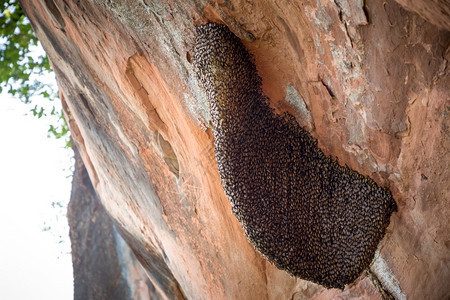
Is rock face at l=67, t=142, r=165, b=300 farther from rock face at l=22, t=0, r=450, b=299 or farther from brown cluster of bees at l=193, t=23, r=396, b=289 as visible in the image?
brown cluster of bees at l=193, t=23, r=396, b=289

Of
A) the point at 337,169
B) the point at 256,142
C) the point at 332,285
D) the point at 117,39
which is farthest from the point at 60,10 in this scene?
the point at 332,285

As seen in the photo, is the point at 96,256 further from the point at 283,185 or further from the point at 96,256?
the point at 283,185

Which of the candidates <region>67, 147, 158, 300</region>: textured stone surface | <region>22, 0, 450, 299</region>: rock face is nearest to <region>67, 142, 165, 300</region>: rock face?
<region>67, 147, 158, 300</region>: textured stone surface

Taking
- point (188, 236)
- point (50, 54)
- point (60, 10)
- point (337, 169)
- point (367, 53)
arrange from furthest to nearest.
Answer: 1. point (50, 54)
2. point (188, 236)
3. point (60, 10)
4. point (337, 169)
5. point (367, 53)

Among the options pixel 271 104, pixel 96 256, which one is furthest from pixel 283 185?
pixel 96 256

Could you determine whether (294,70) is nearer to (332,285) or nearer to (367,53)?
(367,53)

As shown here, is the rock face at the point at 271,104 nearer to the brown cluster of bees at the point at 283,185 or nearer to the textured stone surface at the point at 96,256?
the brown cluster of bees at the point at 283,185

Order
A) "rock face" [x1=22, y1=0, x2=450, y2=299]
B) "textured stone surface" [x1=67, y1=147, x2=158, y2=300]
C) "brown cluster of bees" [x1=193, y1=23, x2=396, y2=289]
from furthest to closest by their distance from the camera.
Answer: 1. "textured stone surface" [x1=67, y1=147, x2=158, y2=300]
2. "brown cluster of bees" [x1=193, y1=23, x2=396, y2=289]
3. "rock face" [x1=22, y1=0, x2=450, y2=299]
